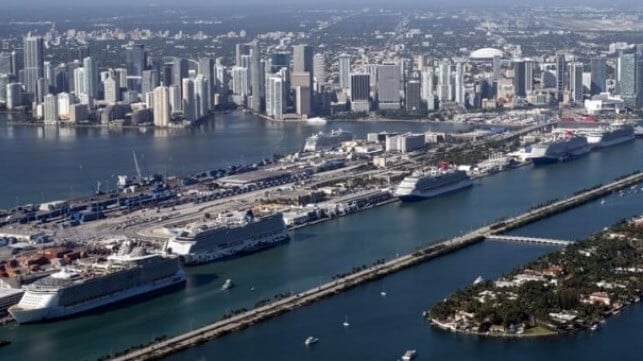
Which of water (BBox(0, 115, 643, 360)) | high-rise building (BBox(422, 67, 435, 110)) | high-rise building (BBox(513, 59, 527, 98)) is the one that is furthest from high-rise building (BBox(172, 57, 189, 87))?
water (BBox(0, 115, 643, 360))

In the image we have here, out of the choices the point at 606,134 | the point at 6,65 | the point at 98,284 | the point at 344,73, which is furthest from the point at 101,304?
the point at 6,65

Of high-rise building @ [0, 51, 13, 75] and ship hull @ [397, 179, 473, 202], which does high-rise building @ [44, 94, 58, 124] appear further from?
ship hull @ [397, 179, 473, 202]

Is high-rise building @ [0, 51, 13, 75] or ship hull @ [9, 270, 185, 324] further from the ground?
high-rise building @ [0, 51, 13, 75]

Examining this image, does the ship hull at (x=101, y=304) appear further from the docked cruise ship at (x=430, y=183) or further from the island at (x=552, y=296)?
the docked cruise ship at (x=430, y=183)

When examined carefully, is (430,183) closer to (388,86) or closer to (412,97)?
(412,97)

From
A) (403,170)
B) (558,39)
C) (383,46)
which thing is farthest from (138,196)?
(558,39)

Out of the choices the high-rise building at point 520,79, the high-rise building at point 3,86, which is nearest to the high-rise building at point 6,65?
the high-rise building at point 3,86
